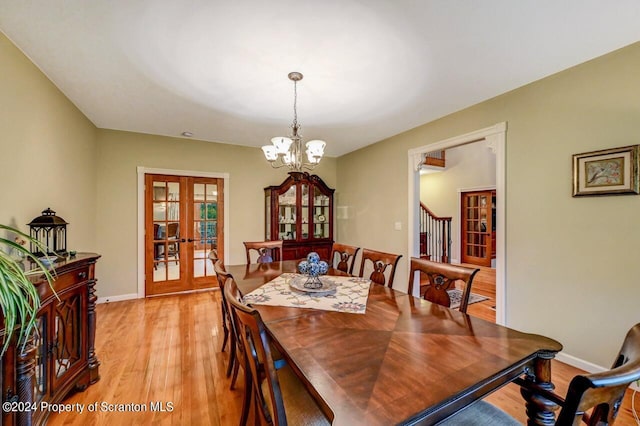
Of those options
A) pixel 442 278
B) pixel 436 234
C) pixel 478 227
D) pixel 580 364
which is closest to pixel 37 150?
pixel 442 278

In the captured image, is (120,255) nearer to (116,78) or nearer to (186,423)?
(116,78)

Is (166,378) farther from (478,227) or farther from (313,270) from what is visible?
(478,227)

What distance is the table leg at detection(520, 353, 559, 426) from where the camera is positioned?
1025 mm

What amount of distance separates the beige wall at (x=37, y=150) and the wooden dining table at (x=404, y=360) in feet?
7.19

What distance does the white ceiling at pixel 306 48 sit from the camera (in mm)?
1702

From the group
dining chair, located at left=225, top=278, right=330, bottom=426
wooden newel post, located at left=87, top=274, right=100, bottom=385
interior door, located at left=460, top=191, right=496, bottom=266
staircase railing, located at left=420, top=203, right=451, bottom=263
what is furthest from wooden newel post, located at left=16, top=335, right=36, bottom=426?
interior door, located at left=460, top=191, right=496, bottom=266

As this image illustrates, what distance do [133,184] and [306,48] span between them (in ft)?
11.6

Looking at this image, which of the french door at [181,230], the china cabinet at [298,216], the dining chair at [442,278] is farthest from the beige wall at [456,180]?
the french door at [181,230]

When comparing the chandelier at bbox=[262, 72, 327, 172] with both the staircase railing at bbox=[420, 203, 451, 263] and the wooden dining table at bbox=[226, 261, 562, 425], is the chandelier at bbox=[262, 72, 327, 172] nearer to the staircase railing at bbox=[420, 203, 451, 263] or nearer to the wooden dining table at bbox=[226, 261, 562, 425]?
the wooden dining table at bbox=[226, 261, 562, 425]

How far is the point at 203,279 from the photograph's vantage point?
15.2 ft

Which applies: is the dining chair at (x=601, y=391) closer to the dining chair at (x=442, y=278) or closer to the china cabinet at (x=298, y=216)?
the dining chair at (x=442, y=278)

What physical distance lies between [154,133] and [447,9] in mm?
4154

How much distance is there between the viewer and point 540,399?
1.04 meters

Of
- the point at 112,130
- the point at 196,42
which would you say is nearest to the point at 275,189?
the point at 112,130
